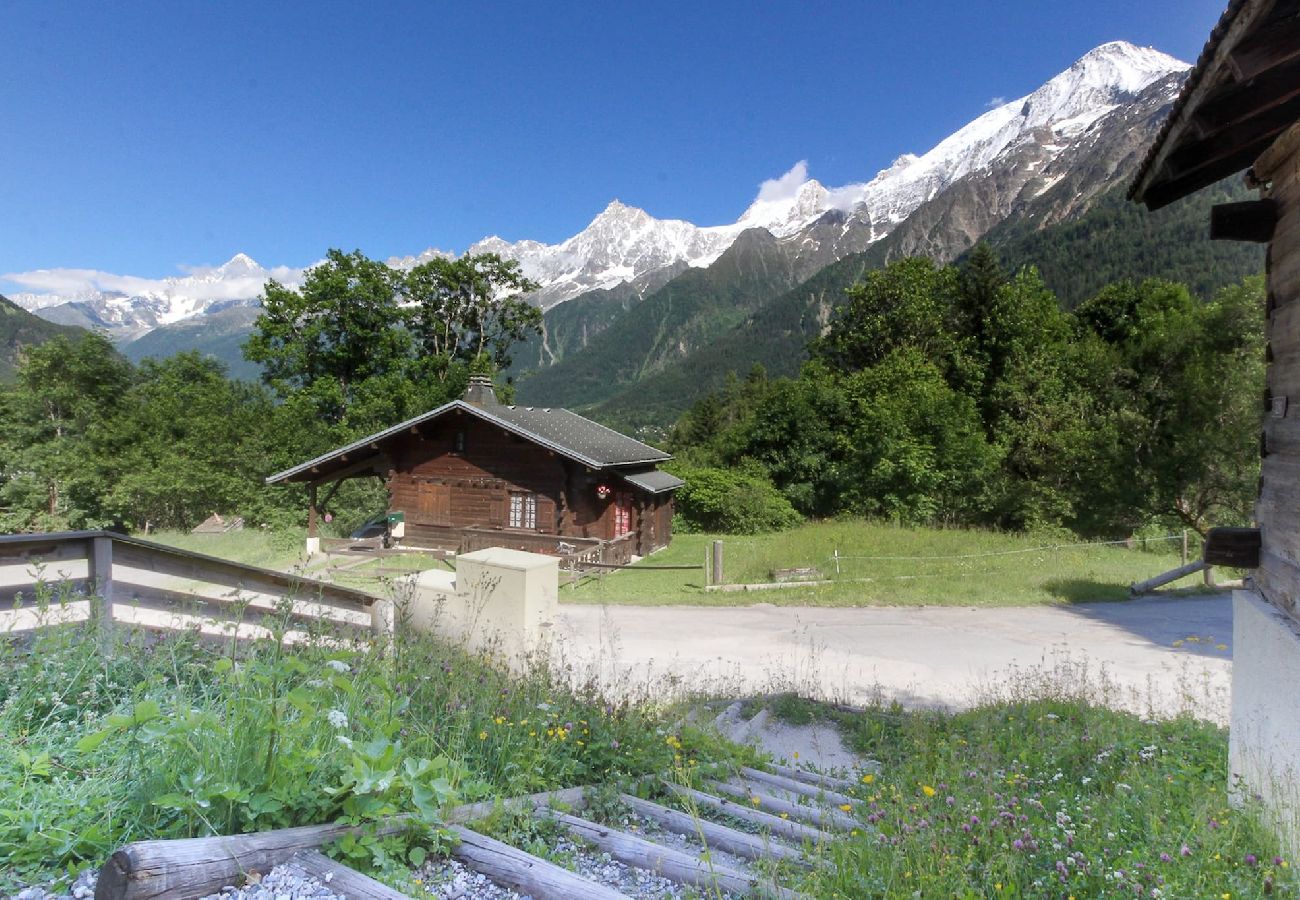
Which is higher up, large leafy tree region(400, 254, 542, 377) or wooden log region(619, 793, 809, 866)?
large leafy tree region(400, 254, 542, 377)

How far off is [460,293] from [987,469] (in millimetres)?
26758

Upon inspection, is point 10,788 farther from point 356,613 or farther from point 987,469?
point 987,469

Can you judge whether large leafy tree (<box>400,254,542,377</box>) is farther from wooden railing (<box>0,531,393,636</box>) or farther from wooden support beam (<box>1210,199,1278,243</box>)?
wooden support beam (<box>1210,199,1278,243</box>)

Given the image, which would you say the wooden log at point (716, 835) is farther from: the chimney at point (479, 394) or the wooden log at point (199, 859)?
the chimney at point (479, 394)

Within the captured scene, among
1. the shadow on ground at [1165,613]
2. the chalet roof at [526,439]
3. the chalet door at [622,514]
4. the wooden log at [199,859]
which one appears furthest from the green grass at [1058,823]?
the chalet door at [622,514]

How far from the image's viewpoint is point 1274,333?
13.9 ft

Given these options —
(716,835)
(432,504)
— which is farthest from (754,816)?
(432,504)

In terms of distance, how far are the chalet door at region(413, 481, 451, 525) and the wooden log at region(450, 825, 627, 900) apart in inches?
778

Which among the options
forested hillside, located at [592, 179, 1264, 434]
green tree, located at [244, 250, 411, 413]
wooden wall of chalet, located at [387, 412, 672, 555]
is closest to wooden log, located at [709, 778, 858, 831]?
forested hillside, located at [592, 179, 1264, 434]

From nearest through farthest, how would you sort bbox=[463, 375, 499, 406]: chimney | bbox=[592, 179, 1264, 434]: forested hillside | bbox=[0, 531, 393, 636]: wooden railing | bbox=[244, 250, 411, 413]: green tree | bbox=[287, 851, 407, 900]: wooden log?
bbox=[287, 851, 407, 900]: wooden log, bbox=[0, 531, 393, 636]: wooden railing, bbox=[463, 375, 499, 406]: chimney, bbox=[244, 250, 411, 413]: green tree, bbox=[592, 179, 1264, 434]: forested hillside

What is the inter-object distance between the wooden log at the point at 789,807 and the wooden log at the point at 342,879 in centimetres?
195

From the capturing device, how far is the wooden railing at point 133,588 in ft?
12.7

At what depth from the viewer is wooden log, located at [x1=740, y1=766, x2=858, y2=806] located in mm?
3932

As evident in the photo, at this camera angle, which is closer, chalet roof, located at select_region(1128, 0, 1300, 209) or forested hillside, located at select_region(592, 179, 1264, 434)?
chalet roof, located at select_region(1128, 0, 1300, 209)
